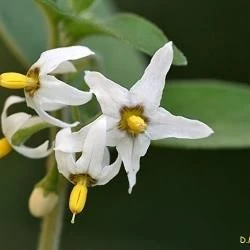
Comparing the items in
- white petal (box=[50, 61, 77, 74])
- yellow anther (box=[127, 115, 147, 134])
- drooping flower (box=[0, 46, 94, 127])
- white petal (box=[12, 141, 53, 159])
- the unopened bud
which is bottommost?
the unopened bud

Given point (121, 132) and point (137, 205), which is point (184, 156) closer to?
point (137, 205)

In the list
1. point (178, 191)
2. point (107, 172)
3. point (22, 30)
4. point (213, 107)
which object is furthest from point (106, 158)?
point (178, 191)

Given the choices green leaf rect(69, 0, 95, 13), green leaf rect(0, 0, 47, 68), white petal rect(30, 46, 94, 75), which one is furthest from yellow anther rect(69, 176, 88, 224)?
green leaf rect(0, 0, 47, 68)

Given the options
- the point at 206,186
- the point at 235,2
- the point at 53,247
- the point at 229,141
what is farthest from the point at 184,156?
the point at 53,247

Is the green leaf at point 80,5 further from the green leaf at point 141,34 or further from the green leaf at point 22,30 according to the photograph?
the green leaf at point 22,30

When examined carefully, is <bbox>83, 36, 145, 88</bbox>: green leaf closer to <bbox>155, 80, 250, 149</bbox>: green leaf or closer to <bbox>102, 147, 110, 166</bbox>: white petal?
<bbox>155, 80, 250, 149</bbox>: green leaf

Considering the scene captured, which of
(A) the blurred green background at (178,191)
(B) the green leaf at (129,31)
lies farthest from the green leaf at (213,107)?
(A) the blurred green background at (178,191)
